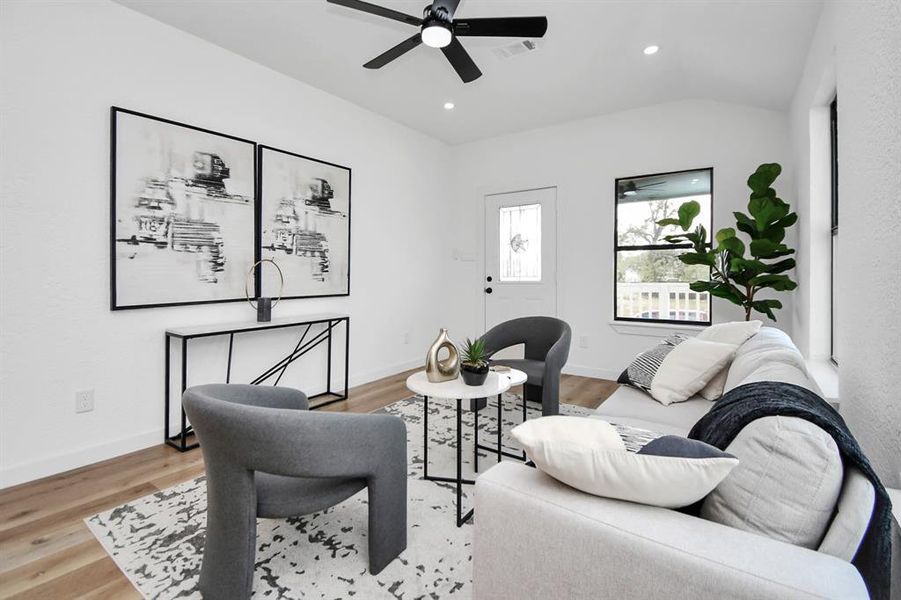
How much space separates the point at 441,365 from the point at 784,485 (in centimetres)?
148

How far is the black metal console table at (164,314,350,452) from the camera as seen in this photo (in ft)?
9.05

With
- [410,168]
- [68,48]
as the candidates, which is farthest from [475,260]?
[68,48]

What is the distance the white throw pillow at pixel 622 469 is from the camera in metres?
0.89

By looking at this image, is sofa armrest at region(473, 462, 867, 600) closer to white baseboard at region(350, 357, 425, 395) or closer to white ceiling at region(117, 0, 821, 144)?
white ceiling at region(117, 0, 821, 144)

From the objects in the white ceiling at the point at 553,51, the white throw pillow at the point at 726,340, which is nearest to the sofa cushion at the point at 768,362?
the white throw pillow at the point at 726,340

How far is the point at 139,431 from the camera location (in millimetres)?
2758

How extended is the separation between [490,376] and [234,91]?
2893mm

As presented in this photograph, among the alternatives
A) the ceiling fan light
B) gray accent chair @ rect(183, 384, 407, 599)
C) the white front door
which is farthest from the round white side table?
the white front door

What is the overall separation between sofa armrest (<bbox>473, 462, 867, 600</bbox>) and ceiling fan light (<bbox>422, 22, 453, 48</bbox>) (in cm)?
226

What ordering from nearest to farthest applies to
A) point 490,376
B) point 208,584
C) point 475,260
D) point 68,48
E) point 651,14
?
point 208,584 → point 490,376 → point 68,48 → point 651,14 → point 475,260

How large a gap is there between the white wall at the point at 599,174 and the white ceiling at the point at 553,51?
0.21 metres

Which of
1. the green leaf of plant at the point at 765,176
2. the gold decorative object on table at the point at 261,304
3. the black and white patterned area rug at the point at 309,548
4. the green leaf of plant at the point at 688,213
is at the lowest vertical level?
the black and white patterned area rug at the point at 309,548

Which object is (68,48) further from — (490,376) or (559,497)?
(559,497)

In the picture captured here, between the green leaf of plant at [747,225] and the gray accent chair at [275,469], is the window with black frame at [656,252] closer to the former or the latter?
the green leaf of plant at [747,225]
